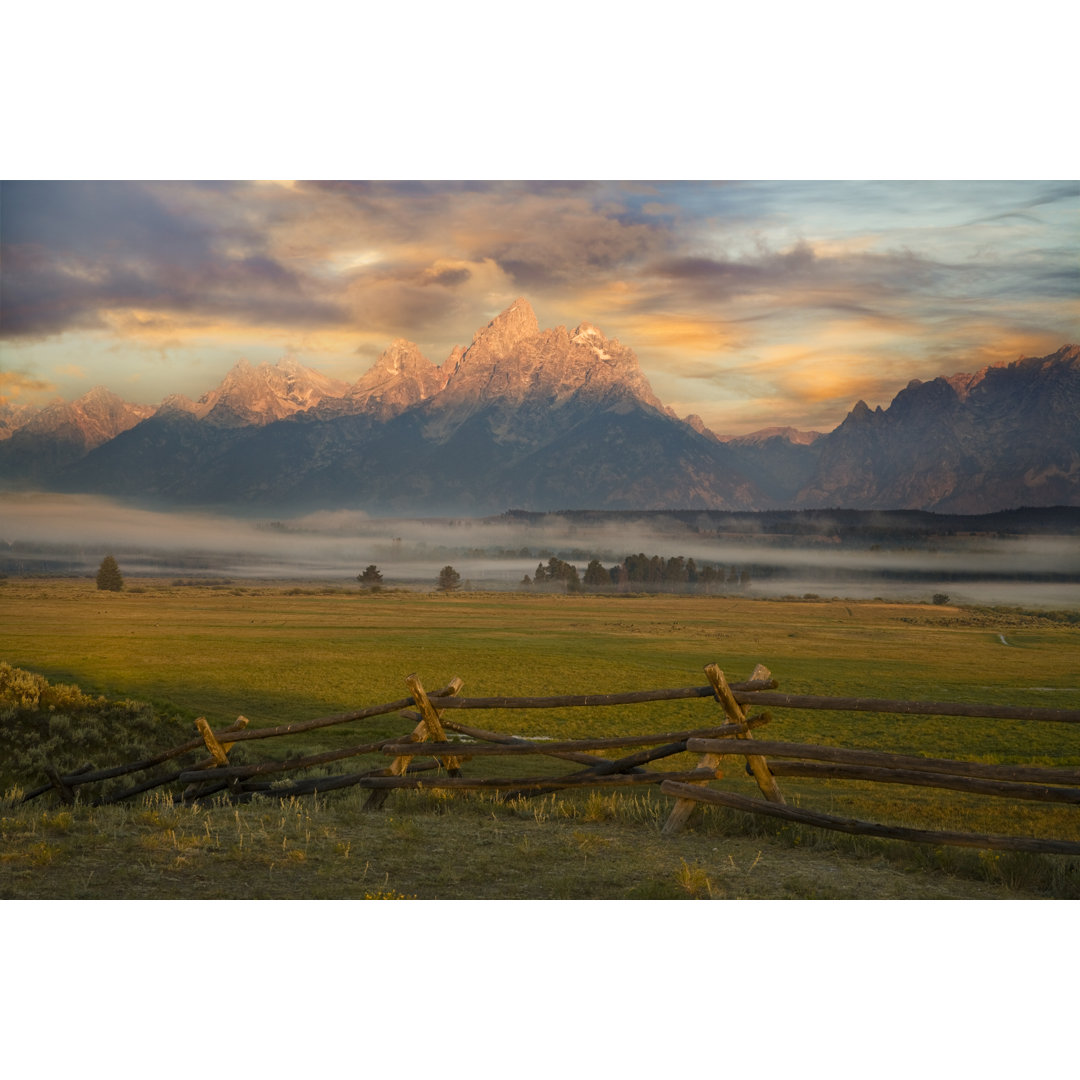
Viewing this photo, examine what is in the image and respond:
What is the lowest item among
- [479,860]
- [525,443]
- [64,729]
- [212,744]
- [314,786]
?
[64,729]

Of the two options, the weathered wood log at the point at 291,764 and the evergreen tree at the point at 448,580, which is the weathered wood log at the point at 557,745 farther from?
the evergreen tree at the point at 448,580

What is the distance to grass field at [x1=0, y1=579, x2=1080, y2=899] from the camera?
5320 millimetres

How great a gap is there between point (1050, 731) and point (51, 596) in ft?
29.8

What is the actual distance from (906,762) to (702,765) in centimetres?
106

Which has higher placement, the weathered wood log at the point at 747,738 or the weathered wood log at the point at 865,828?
the weathered wood log at the point at 747,738

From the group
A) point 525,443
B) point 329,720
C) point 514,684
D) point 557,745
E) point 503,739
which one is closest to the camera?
point 557,745

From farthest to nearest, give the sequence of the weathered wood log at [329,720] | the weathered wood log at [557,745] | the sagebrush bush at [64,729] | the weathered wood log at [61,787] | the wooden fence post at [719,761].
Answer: the sagebrush bush at [64,729]
the weathered wood log at [61,787]
the weathered wood log at [329,720]
the weathered wood log at [557,745]
the wooden fence post at [719,761]

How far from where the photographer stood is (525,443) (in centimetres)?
1053

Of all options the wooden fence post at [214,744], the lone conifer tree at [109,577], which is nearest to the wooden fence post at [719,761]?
the wooden fence post at [214,744]

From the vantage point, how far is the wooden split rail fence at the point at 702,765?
4.87m

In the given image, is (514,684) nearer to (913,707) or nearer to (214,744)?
(214,744)

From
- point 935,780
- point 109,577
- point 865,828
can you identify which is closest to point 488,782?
point 865,828

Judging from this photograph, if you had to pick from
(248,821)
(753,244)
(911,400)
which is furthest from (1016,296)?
(248,821)

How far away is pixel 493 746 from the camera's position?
6.14 meters
